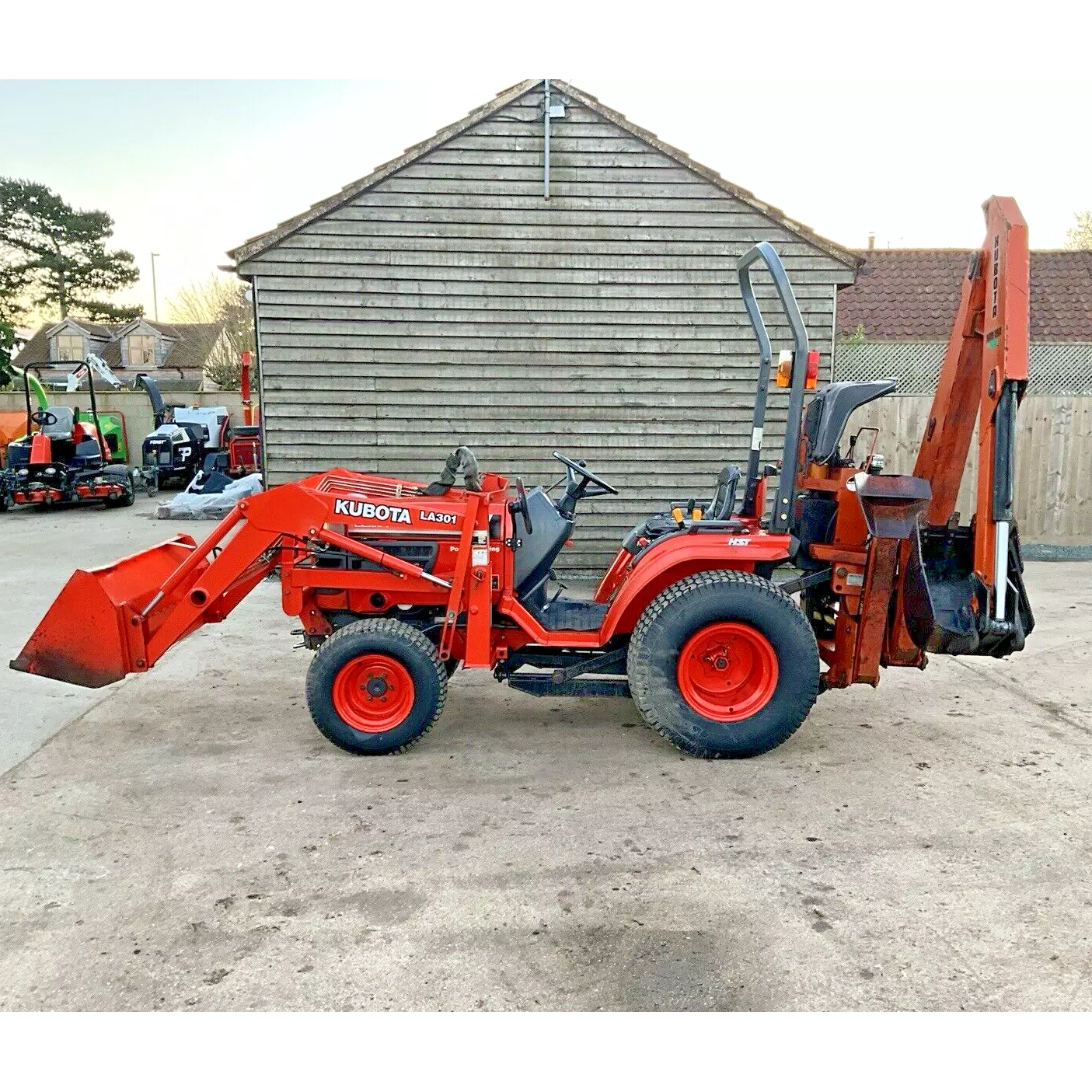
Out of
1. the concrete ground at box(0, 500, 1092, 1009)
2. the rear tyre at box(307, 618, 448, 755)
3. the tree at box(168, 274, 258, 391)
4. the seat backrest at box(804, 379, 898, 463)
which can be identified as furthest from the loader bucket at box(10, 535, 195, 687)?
the tree at box(168, 274, 258, 391)

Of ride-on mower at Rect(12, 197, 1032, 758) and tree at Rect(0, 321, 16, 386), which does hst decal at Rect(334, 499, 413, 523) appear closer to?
ride-on mower at Rect(12, 197, 1032, 758)

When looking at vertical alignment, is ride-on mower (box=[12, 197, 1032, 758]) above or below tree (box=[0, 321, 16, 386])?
below

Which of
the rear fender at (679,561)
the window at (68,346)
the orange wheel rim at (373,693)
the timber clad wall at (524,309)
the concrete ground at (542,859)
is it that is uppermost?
the window at (68,346)

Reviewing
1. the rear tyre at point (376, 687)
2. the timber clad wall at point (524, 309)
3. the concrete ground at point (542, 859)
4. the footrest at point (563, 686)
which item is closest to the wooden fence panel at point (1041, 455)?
the timber clad wall at point (524, 309)

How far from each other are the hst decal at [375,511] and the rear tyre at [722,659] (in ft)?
4.38

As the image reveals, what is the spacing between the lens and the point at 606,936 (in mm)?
2953

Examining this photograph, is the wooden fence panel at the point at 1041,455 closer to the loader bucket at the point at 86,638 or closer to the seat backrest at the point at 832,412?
the seat backrest at the point at 832,412

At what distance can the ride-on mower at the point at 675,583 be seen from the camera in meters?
4.30

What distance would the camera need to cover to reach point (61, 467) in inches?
551

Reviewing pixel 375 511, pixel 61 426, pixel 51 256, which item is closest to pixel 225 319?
pixel 51 256

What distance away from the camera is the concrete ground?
2.74m

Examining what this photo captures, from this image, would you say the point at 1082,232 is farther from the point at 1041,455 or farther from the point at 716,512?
the point at 716,512

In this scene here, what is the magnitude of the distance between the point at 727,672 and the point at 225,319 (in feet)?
97.0

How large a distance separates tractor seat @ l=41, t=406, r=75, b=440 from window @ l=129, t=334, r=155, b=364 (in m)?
27.8
